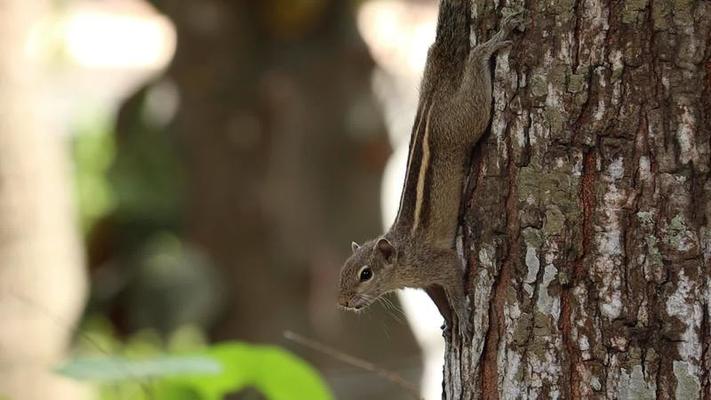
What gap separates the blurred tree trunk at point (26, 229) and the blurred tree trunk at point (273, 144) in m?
0.72

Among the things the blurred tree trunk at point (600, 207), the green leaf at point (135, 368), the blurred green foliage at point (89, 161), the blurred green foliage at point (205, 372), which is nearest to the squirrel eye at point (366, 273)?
the blurred green foliage at point (205, 372)

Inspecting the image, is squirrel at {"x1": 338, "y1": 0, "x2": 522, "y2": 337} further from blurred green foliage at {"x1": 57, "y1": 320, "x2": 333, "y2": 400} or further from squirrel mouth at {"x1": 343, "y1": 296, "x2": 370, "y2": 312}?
blurred green foliage at {"x1": 57, "y1": 320, "x2": 333, "y2": 400}

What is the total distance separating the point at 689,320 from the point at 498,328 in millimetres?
357

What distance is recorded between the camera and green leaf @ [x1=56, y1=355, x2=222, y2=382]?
2.12 meters

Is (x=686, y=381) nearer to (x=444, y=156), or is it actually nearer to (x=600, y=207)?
(x=600, y=207)

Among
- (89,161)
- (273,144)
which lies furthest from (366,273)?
(89,161)

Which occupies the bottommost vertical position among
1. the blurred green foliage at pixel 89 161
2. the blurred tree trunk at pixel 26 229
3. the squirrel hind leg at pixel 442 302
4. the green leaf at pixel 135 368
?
the green leaf at pixel 135 368

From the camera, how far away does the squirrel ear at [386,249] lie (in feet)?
7.87

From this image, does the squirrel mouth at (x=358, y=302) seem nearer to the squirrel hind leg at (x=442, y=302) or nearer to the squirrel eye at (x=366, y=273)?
the squirrel eye at (x=366, y=273)

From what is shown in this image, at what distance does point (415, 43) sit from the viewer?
5625 millimetres

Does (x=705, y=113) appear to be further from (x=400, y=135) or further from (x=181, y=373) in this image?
(x=400, y=135)

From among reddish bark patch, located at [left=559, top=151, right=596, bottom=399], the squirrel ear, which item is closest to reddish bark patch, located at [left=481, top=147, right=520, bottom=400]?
reddish bark patch, located at [left=559, top=151, right=596, bottom=399]

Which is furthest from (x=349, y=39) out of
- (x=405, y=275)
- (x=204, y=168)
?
(x=405, y=275)

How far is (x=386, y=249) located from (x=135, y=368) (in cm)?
64
